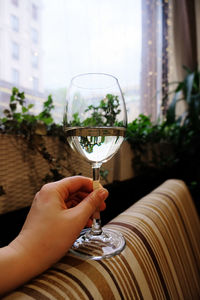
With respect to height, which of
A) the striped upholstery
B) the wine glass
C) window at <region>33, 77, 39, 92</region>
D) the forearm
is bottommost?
the striped upholstery

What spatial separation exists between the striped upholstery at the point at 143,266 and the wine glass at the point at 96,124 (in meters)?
0.04

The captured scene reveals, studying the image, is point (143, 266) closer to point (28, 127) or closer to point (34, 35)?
point (28, 127)

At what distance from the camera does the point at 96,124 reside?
378 mm

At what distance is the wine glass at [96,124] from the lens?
372 millimetres

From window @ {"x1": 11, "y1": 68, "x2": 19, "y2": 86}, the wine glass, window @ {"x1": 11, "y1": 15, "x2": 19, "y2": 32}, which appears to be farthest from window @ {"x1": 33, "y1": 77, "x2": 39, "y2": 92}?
the wine glass

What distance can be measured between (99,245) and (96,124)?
219 mm

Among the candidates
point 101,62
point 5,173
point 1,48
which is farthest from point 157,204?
point 101,62

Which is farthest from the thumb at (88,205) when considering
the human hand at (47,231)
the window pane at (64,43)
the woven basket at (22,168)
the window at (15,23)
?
the window at (15,23)

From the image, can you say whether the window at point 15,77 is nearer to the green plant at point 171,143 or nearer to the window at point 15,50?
the window at point 15,50

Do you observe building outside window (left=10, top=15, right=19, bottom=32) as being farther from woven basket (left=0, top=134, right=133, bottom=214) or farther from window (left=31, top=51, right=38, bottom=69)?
woven basket (left=0, top=134, right=133, bottom=214)

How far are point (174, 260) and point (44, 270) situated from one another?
1.09ft

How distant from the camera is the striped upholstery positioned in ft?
0.88

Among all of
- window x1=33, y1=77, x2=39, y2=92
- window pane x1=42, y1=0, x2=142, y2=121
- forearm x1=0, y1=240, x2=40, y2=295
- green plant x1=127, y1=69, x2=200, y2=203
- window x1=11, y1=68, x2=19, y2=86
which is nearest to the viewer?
forearm x1=0, y1=240, x2=40, y2=295

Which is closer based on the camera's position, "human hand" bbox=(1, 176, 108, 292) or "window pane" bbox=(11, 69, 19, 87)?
"human hand" bbox=(1, 176, 108, 292)
